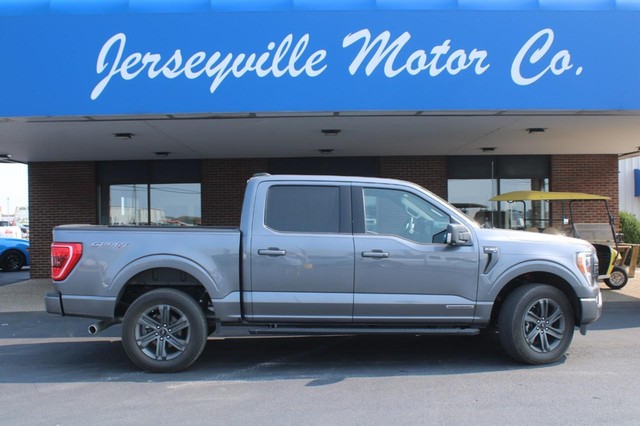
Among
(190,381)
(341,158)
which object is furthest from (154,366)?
(341,158)

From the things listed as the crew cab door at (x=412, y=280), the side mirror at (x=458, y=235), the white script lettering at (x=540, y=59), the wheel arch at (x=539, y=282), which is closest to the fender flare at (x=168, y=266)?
the crew cab door at (x=412, y=280)

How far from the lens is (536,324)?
556 cm

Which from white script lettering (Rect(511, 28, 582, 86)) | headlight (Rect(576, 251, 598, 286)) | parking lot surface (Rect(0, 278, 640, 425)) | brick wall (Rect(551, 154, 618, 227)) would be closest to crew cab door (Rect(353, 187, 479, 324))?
parking lot surface (Rect(0, 278, 640, 425))

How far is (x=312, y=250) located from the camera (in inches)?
213

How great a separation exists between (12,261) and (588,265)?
17101mm

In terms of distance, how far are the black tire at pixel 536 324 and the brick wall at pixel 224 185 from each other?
29.4 feet

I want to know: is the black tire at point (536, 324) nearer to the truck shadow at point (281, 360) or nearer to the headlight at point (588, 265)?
the truck shadow at point (281, 360)

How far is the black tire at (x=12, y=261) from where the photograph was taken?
55.1 ft

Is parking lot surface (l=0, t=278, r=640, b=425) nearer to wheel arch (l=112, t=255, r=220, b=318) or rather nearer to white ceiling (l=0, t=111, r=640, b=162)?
wheel arch (l=112, t=255, r=220, b=318)

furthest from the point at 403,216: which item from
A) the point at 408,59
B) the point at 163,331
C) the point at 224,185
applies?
the point at 224,185

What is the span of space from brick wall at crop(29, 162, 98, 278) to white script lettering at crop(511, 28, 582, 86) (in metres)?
10.6

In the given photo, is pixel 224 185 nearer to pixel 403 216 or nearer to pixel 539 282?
pixel 403 216

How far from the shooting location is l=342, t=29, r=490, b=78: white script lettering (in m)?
8.05

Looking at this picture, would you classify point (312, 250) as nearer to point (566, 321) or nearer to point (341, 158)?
point (566, 321)
